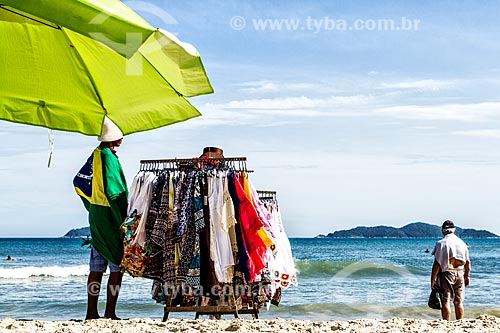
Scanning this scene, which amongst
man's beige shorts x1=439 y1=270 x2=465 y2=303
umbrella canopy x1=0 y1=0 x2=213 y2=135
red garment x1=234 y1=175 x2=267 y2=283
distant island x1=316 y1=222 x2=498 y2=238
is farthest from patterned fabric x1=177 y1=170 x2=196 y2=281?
distant island x1=316 y1=222 x2=498 y2=238

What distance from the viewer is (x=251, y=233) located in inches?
239

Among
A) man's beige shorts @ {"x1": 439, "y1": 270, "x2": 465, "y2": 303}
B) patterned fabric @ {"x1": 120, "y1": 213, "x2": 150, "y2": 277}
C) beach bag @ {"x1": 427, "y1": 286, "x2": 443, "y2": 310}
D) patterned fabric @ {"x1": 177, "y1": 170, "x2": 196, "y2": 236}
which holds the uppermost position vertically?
patterned fabric @ {"x1": 177, "y1": 170, "x2": 196, "y2": 236}

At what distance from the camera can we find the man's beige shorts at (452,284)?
8375mm

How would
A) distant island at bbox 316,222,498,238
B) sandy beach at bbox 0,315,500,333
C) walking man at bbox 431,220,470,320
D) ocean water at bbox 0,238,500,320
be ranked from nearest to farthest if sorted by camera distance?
sandy beach at bbox 0,315,500,333 < walking man at bbox 431,220,470,320 < ocean water at bbox 0,238,500,320 < distant island at bbox 316,222,498,238

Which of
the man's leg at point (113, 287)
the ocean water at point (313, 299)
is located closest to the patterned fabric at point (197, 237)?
the man's leg at point (113, 287)

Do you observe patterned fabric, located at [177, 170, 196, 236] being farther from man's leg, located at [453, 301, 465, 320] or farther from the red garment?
man's leg, located at [453, 301, 465, 320]

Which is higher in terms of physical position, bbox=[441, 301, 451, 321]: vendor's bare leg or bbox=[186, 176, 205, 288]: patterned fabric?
bbox=[186, 176, 205, 288]: patterned fabric

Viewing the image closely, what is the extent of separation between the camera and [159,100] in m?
4.34

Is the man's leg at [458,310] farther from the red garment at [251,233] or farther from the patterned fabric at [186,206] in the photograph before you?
the patterned fabric at [186,206]

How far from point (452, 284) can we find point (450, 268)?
7.9 inches

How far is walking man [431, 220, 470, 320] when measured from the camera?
27.4ft

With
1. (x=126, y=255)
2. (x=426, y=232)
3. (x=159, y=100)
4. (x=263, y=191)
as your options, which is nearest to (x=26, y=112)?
(x=159, y=100)

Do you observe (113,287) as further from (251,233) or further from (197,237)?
(251,233)

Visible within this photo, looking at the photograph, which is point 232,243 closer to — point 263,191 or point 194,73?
point 263,191
